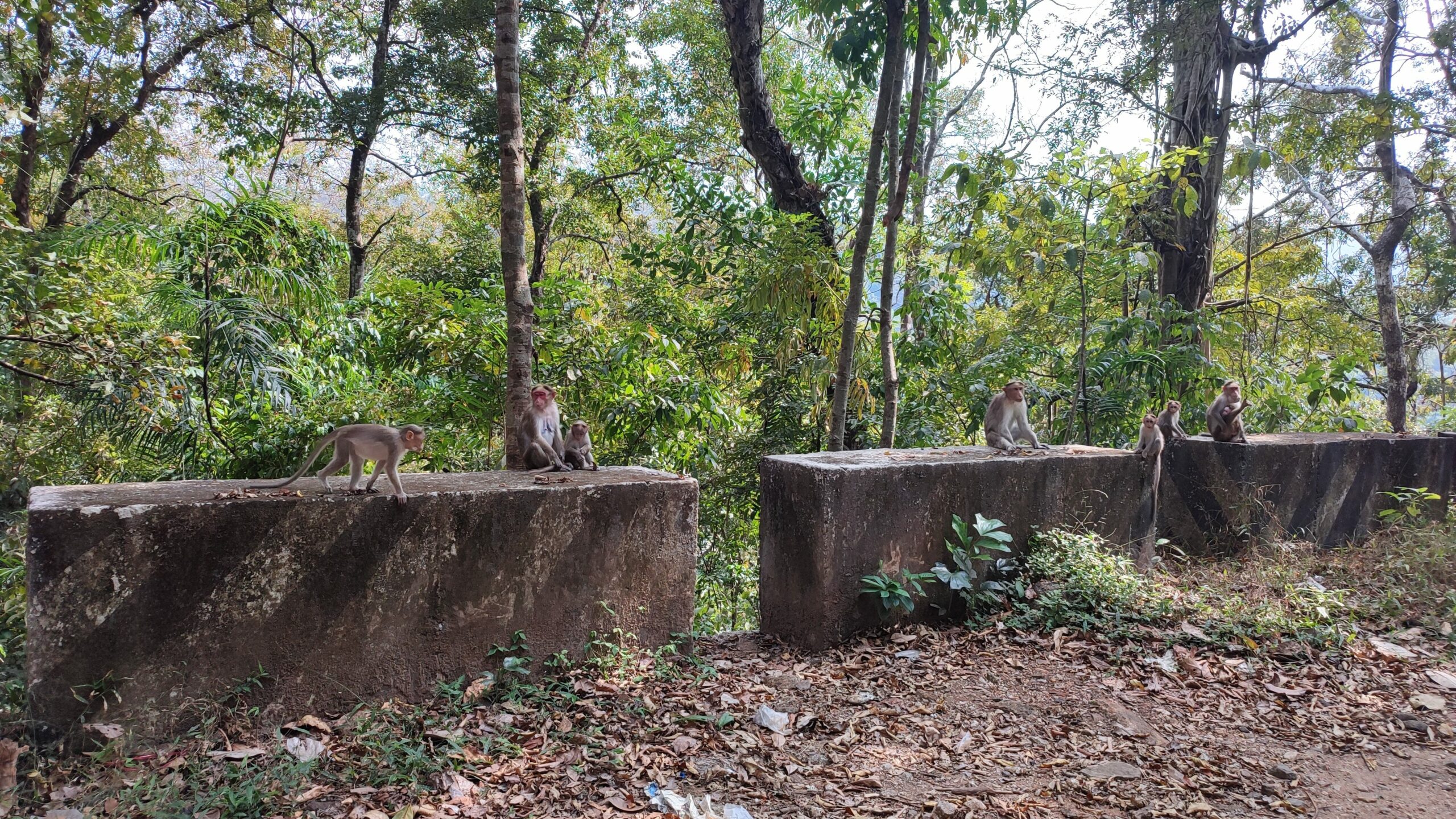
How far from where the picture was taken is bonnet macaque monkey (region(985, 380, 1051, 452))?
5835mm

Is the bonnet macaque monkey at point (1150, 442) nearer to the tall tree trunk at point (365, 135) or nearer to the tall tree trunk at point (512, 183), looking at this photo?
the tall tree trunk at point (512, 183)

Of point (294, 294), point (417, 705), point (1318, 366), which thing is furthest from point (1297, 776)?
point (1318, 366)

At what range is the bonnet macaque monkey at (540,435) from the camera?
15.9 ft

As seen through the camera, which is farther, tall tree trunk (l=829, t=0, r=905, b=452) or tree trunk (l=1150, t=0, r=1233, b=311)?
tree trunk (l=1150, t=0, r=1233, b=311)

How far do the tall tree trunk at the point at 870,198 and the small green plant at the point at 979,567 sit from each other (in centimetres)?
145

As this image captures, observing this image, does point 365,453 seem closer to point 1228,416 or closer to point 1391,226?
point 1228,416

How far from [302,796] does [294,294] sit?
13.0 ft

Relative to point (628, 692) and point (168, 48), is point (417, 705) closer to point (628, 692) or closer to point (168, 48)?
point (628, 692)

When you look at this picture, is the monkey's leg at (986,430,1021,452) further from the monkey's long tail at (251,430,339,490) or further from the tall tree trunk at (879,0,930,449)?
the monkey's long tail at (251,430,339,490)

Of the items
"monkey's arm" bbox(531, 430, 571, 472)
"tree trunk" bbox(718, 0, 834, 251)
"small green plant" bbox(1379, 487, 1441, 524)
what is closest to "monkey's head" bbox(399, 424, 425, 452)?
"monkey's arm" bbox(531, 430, 571, 472)

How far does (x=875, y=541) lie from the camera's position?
174 inches

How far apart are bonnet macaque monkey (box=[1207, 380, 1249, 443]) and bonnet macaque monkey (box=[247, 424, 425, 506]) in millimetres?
6507

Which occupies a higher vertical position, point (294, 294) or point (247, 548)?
point (294, 294)

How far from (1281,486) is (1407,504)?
2.18 metres
